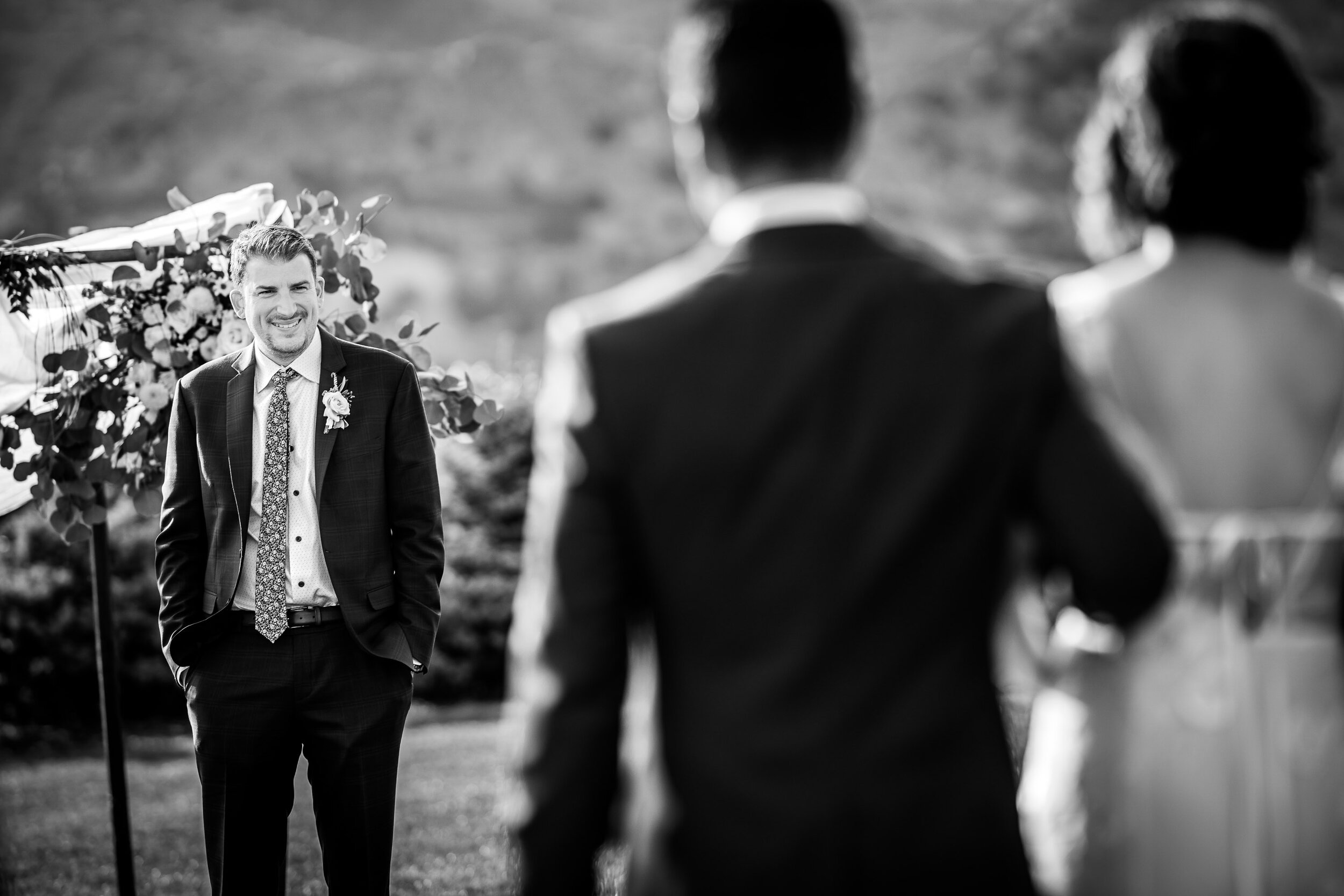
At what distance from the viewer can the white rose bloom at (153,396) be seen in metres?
4.45

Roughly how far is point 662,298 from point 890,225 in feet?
119

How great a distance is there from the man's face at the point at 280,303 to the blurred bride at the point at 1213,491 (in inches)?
100

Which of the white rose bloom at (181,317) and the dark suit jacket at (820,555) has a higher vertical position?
the white rose bloom at (181,317)

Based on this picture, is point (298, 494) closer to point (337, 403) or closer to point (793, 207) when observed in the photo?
point (337, 403)

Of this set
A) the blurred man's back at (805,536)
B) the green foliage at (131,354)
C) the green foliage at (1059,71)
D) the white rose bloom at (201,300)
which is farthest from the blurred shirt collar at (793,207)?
the green foliage at (1059,71)

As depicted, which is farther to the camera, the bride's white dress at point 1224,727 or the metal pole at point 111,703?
the metal pole at point 111,703

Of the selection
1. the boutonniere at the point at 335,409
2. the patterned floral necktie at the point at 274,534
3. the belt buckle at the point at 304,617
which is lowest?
the belt buckle at the point at 304,617

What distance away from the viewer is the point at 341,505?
149 inches

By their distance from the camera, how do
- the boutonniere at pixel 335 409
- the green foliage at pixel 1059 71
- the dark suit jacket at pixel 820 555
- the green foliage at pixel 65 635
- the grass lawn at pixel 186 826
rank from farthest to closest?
the green foliage at pixel 1059 71 → the green foliage at pixel 65 635 → the grass lawn at pixel 186 826 → the boutonniere at pixel 335 409 → the dark suit jacket at pixel 820 555

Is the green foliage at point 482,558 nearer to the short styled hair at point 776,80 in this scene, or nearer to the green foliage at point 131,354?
the green foliage at point 131,354

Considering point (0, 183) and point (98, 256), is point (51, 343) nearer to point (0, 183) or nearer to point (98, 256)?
point (98, 256)

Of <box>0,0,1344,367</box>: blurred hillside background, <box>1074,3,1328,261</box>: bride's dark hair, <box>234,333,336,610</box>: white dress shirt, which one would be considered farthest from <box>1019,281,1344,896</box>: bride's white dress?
<box>0,0,1344,367</box>: blurred hillside background

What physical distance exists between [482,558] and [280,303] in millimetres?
8923

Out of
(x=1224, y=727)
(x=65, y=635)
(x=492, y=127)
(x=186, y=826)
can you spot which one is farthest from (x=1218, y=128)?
(x=492, y=127)
